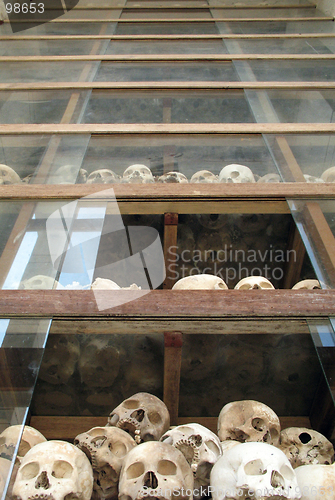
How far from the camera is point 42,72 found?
5324 mm

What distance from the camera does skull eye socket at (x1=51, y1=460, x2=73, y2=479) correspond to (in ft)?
6.21

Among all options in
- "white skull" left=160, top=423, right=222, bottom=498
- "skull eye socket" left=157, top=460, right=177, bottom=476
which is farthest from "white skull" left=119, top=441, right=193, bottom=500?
"white skull" left=160, top=423, right=222, bottom=498

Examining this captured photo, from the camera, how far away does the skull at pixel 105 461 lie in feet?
6.86

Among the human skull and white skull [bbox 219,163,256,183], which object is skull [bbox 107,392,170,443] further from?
white skull [bbox 219,163,256,183]

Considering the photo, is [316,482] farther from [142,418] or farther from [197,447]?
[142,418]

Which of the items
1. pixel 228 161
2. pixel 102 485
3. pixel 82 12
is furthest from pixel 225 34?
pixel 102 485

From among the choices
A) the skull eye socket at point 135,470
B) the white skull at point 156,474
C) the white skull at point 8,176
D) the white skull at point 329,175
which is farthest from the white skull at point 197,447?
the white skull at point 8,176

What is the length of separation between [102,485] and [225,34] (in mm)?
6226

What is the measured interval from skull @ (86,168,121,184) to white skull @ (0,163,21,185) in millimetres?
619

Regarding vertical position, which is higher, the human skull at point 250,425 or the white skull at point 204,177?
the white skull at point 204,177

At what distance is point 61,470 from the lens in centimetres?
192

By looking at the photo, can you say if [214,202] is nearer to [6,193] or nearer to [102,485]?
[6,193]

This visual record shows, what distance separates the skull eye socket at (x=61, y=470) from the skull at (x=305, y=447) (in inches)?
45.7

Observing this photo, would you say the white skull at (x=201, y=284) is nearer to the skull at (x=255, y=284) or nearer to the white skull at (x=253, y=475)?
the skull at (x=255, y=284)
